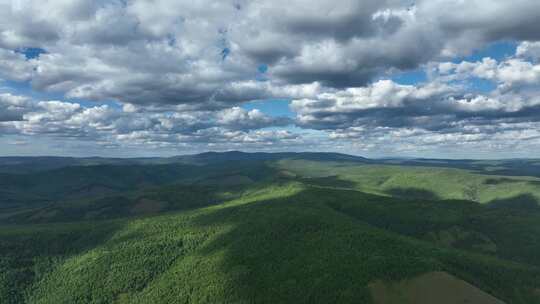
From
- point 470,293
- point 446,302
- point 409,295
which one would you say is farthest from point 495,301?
point 409,295

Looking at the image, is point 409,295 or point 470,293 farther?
point 409,295

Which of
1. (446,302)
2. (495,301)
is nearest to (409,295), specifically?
(446,302)

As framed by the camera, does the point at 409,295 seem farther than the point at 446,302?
Yes

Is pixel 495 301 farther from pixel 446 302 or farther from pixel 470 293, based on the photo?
pixel 446 302

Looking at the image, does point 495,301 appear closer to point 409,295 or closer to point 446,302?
point 446,302

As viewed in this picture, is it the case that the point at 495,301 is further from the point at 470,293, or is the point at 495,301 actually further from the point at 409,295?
the point at 409,295

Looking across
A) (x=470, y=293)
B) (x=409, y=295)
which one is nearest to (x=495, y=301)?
(x=470, y=293)
